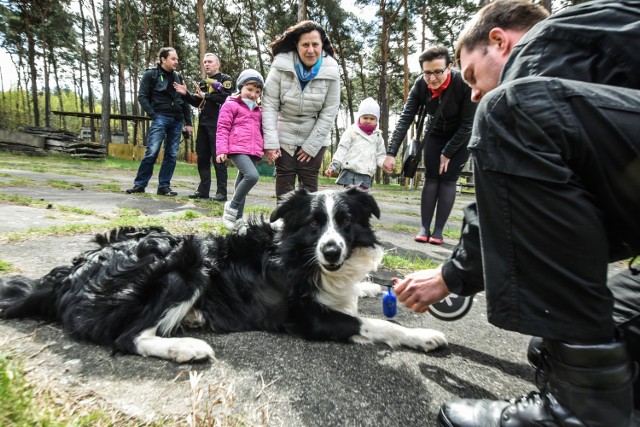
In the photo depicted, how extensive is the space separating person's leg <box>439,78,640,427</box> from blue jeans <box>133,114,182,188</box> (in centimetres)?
737

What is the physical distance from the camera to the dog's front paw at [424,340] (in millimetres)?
2051

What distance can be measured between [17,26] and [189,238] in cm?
3458

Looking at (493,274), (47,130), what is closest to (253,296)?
(493,274)

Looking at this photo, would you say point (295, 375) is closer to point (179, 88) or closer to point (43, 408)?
point (43, 408)

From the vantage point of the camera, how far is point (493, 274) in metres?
1.23

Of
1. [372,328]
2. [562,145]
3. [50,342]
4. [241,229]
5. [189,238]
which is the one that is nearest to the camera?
[562,145]

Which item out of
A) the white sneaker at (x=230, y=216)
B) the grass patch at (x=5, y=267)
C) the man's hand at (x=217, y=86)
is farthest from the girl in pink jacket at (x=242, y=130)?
the grass patch at (x=5, y=267)

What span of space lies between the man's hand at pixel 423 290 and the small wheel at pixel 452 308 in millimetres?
591

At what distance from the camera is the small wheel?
214cm

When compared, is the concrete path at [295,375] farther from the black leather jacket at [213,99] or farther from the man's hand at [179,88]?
the man's hand at [179,88]

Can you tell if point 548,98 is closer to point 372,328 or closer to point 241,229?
point 372,328

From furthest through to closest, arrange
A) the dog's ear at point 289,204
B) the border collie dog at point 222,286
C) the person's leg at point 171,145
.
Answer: the person's leg at point 171,145
the dog's ear at point 289,204
the border collie dog at point 222,286

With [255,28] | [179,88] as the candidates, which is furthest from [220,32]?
[179,88]

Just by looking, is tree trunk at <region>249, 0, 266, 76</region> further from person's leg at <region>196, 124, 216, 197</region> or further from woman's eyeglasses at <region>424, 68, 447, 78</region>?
woman's eyeglasses at <region>424, 68, 447, 78</region>
